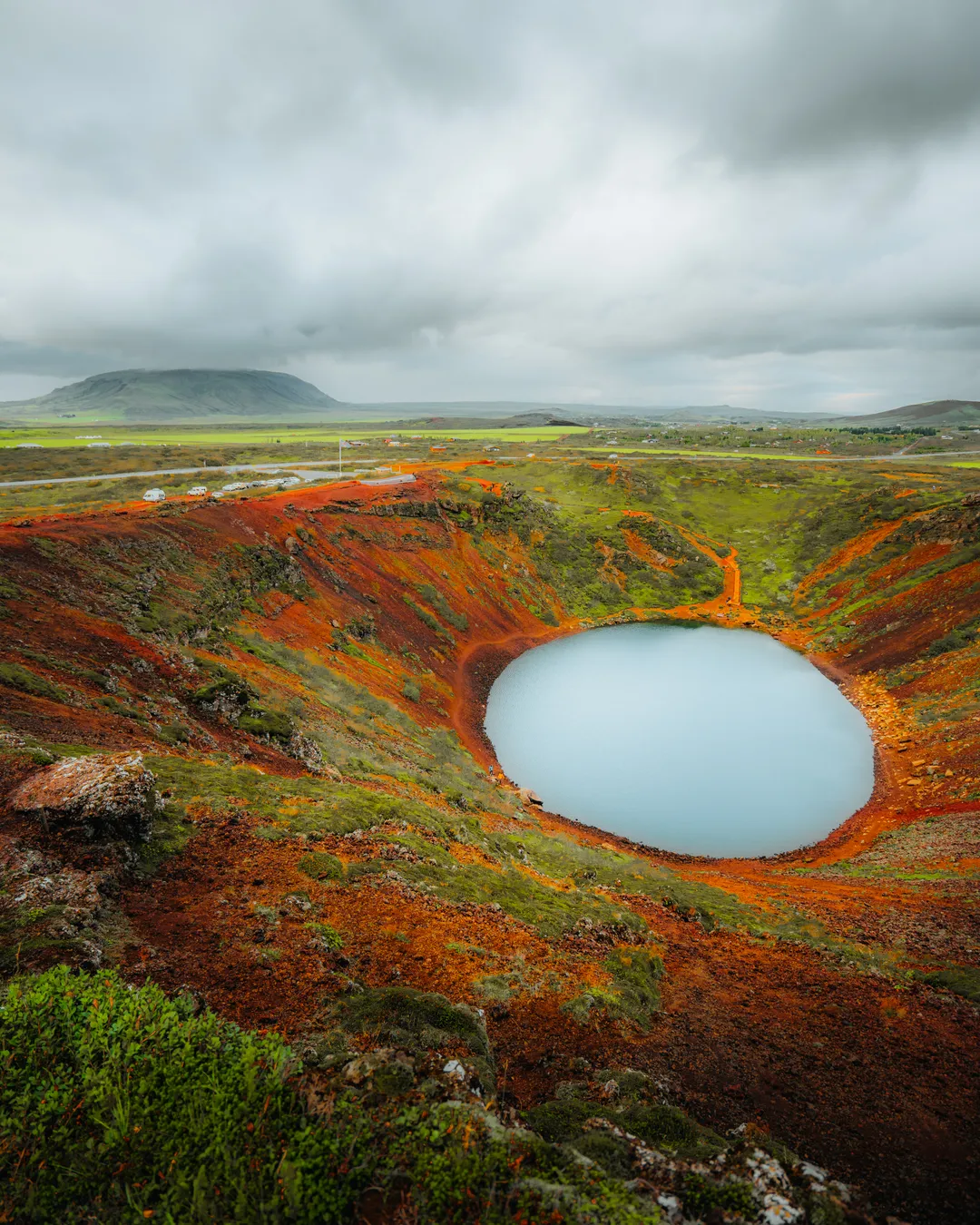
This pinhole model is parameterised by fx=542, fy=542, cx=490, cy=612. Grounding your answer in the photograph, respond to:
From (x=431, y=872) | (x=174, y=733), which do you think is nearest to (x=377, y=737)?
(x=174, y=733)

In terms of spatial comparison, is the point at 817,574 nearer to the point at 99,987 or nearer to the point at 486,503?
the point at 486,503

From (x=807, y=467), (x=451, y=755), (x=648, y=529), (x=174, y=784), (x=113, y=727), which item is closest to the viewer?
(x=174, y=784)

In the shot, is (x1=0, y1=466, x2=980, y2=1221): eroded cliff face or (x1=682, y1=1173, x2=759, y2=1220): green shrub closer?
(x1=682, y1=1173, x2=759, y2=1220): green shrub

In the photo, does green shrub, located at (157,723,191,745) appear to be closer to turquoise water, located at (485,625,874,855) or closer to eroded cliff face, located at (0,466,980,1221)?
eroded cliff face, located at (0,466,980,1221)

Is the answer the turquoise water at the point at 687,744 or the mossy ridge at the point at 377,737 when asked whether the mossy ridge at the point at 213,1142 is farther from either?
the turquoise water at the point at 687,744


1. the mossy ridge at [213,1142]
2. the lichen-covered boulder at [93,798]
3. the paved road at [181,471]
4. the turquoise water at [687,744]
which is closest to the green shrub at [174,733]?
the lichen-covered boulder at [93,798]

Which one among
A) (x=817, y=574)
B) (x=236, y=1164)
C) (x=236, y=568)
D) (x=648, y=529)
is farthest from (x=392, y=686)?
(x=817, y=574)

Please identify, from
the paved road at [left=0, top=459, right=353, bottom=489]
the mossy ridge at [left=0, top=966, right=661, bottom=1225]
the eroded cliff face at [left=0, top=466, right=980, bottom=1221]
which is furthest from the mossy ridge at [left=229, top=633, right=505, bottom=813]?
the paved road at [left=0, top=459, right=353, bottom=489]
